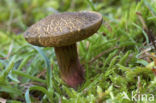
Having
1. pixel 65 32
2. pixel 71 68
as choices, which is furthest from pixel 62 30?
pixel 71 68

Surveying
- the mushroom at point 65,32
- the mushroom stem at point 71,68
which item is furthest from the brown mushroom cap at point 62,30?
the mushroom stem at point 71,68

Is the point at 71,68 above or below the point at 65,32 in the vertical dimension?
below

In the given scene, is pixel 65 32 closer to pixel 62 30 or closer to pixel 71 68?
pixel 62 30

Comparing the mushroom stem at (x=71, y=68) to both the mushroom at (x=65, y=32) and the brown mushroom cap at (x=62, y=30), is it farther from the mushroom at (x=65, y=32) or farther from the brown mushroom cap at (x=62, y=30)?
the brown mushroom cap at (x=62, y=30)

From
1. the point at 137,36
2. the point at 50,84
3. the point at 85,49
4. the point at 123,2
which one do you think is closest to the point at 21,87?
the point at 50,84

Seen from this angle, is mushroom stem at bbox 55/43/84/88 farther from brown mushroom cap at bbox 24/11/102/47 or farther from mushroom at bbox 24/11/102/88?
brown mushroom cap at bbox 24/11/102/47

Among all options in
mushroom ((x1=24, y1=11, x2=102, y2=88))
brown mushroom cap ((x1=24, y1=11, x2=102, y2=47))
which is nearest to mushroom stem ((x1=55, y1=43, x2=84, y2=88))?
mushroom ((x1=24, y1=11, x2=102, y2=88))
